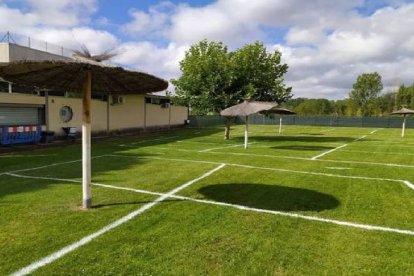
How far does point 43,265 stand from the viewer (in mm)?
4289

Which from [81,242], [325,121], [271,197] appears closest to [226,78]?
[271,197]

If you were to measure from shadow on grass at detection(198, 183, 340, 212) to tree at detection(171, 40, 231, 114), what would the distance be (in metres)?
16.0

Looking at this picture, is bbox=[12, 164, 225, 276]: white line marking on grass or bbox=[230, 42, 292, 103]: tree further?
bbox=[230, 42, 292, 103]: tree

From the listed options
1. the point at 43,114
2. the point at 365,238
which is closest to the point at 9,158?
the point at 43,114

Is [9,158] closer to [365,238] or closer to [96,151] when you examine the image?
[96,151]

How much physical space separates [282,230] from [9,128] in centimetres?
1620

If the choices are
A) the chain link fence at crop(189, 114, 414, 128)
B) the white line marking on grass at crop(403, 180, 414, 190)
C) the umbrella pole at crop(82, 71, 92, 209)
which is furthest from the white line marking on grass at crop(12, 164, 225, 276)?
the chain link fence at crop(189, 114, 414, 128)

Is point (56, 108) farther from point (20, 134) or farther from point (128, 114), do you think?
point (128, 114)

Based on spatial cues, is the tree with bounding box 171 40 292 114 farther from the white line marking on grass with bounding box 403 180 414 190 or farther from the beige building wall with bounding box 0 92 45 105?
the white line marking on grass with bounding box 403 180 414 190

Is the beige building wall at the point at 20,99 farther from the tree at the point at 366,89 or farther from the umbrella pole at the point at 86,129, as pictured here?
the tree at the point at 366,89

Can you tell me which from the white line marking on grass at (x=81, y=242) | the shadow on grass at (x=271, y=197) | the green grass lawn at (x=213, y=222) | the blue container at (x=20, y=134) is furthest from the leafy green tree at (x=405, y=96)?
the white line marking on grass at (x=81, y=242)

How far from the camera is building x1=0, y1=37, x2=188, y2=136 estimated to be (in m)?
18.8

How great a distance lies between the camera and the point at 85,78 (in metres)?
6.65

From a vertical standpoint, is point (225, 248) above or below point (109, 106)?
below
